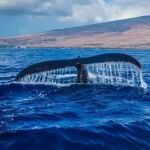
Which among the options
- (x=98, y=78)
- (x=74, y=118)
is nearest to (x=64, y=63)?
(x=74, y=118)

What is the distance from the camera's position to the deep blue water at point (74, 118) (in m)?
7.34

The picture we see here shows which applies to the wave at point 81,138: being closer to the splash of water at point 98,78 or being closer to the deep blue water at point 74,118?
the deep blue water at point 74,118

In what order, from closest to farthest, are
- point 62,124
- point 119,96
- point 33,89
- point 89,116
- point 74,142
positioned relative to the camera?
1. point 74,142
2. point 62,124
3. point 89,116
4. point 119,96
5. point 33,89

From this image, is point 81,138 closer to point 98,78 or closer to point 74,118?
point 74,118

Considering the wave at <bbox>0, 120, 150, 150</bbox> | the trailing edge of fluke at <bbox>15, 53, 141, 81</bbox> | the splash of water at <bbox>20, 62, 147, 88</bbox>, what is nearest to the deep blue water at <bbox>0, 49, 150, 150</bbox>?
the wave at <bbox>0, 120, 150, 150</bbox>

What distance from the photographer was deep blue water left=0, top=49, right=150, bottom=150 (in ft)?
24.1

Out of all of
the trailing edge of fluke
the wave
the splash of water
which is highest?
the trailing edge of fluke

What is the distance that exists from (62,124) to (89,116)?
1.08m

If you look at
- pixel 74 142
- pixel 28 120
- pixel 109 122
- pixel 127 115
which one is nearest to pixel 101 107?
pixel 127 115

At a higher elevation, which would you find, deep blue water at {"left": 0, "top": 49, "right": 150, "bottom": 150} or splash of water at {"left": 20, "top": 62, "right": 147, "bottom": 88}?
splash of water at {"left": 20, "top": 62, "right": 147, "bottom": 88}

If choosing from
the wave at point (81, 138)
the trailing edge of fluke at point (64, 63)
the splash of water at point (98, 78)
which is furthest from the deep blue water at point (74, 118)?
the trailing edge of fluke at point (64, 63)

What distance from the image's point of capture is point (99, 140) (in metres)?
7.59

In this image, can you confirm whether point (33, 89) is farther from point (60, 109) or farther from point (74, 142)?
point (74, 142)

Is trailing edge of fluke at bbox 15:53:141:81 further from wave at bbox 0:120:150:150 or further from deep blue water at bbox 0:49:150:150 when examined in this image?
wave at bbox 0:120:150:150
